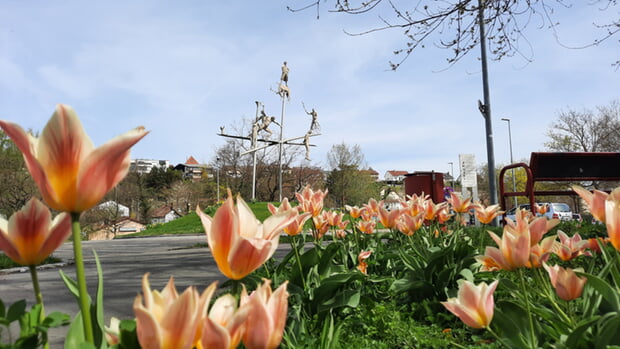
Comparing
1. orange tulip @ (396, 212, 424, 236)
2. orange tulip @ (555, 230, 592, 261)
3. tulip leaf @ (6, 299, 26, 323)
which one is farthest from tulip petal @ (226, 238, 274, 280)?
orange tulip @ (396, 212, 424, 236)

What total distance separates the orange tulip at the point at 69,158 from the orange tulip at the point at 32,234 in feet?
0.35

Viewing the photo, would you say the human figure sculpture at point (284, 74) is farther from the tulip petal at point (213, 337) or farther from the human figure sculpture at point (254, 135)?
the tulip petal at point (213, 337)

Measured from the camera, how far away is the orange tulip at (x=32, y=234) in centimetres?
66

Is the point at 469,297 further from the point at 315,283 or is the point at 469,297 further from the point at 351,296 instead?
the point at 315,283

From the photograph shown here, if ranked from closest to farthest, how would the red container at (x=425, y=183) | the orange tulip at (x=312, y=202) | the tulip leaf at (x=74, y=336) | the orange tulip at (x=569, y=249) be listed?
the tulip leaf at (x=74, y=336) < the orange tulip at (x=569, y=249) < the orange tulip at (x=312, y=202) < the red container at (x=425, y=183)

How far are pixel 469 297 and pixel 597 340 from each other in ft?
1.71

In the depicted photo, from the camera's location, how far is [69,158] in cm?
56

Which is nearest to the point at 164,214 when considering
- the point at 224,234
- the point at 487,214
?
the point at 487,214

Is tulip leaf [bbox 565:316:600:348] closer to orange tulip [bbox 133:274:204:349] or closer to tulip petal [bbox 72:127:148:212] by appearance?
orange tulip [bbox 133:274:204:349]

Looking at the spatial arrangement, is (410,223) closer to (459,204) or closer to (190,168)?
(459,204)

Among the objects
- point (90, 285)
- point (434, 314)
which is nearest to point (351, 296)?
point (434, 314)

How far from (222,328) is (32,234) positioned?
1.28 feet

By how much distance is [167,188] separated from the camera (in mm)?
55906

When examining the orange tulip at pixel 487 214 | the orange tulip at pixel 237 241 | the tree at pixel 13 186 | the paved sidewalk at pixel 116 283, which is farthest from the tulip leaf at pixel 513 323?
the tree at pixel 13 186
